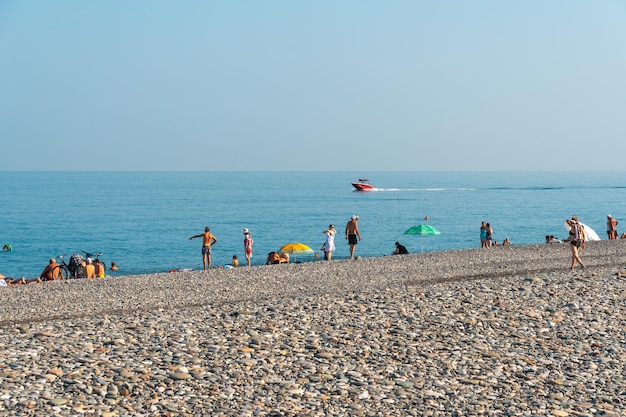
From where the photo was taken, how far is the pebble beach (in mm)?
9203

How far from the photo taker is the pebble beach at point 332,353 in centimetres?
920

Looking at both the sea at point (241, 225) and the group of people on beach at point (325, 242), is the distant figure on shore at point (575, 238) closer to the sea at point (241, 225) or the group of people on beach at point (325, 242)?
the group of people on beach at point (325, 242)

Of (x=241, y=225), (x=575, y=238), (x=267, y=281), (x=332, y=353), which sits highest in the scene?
(x=575, y=238)

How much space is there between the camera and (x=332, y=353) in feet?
37.3

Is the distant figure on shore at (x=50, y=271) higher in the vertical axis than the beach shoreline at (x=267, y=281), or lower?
lower

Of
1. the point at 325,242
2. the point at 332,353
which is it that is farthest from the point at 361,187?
the point at 332,353

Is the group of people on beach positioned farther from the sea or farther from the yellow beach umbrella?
the sea

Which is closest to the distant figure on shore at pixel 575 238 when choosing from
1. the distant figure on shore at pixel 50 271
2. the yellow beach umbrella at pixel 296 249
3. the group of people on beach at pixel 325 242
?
the group of people on beach at pixel 325 242

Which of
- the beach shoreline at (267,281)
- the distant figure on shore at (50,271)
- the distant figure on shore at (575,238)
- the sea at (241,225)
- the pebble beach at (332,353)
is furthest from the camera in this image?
the sea at (241,225)

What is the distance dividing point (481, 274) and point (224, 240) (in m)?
44.2

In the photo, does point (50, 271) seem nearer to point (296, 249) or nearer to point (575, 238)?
point (296, 249)

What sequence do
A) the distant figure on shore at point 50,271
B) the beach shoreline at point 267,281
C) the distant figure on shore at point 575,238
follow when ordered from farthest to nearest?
the distant figure on shore at point 50,271, the distant figure on shore at point 575,238, the beach shoreline at point 267,281

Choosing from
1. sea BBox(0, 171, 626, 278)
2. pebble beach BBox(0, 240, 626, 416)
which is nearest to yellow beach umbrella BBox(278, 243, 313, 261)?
sea BBox(0, 171, 626, 278)

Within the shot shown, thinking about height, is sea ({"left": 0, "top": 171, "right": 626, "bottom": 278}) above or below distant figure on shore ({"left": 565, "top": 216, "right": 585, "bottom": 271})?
below
